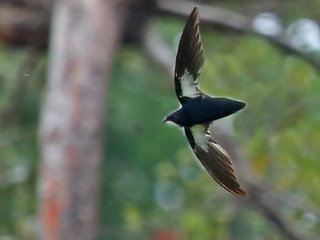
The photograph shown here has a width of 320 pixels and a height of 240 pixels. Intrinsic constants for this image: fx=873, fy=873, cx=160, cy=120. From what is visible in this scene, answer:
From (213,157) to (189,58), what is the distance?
82mm

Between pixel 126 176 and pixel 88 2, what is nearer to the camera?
pixel 88 2

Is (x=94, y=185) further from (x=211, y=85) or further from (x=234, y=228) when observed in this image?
(x=234, y=228)

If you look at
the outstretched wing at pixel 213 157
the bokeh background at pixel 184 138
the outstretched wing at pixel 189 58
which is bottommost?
the bokeh background at pixel 184 138

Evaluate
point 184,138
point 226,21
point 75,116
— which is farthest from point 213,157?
point 184,138

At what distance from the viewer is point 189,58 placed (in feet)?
2.15

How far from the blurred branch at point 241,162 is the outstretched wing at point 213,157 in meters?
2.74

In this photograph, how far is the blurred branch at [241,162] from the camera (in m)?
3.54

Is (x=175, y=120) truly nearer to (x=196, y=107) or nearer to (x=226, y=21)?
(x=196, y=107)

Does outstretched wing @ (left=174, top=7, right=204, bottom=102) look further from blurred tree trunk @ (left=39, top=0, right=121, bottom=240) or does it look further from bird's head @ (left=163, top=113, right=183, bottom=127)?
blurred tree trunk @ (left=39, top=0, right=121, bottom=240)

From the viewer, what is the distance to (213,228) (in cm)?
483

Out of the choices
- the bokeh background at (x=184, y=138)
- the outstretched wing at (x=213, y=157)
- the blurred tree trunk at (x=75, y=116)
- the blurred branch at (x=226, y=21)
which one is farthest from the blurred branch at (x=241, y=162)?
the outstretched wing at (x=213, y=157)

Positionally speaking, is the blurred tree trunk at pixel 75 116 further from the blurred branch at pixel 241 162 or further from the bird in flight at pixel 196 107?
the bird in flight at pixel 196 107

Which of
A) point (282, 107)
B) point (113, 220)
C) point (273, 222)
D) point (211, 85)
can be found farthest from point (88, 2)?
point (113, 220)

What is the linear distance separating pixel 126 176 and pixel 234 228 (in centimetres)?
129
